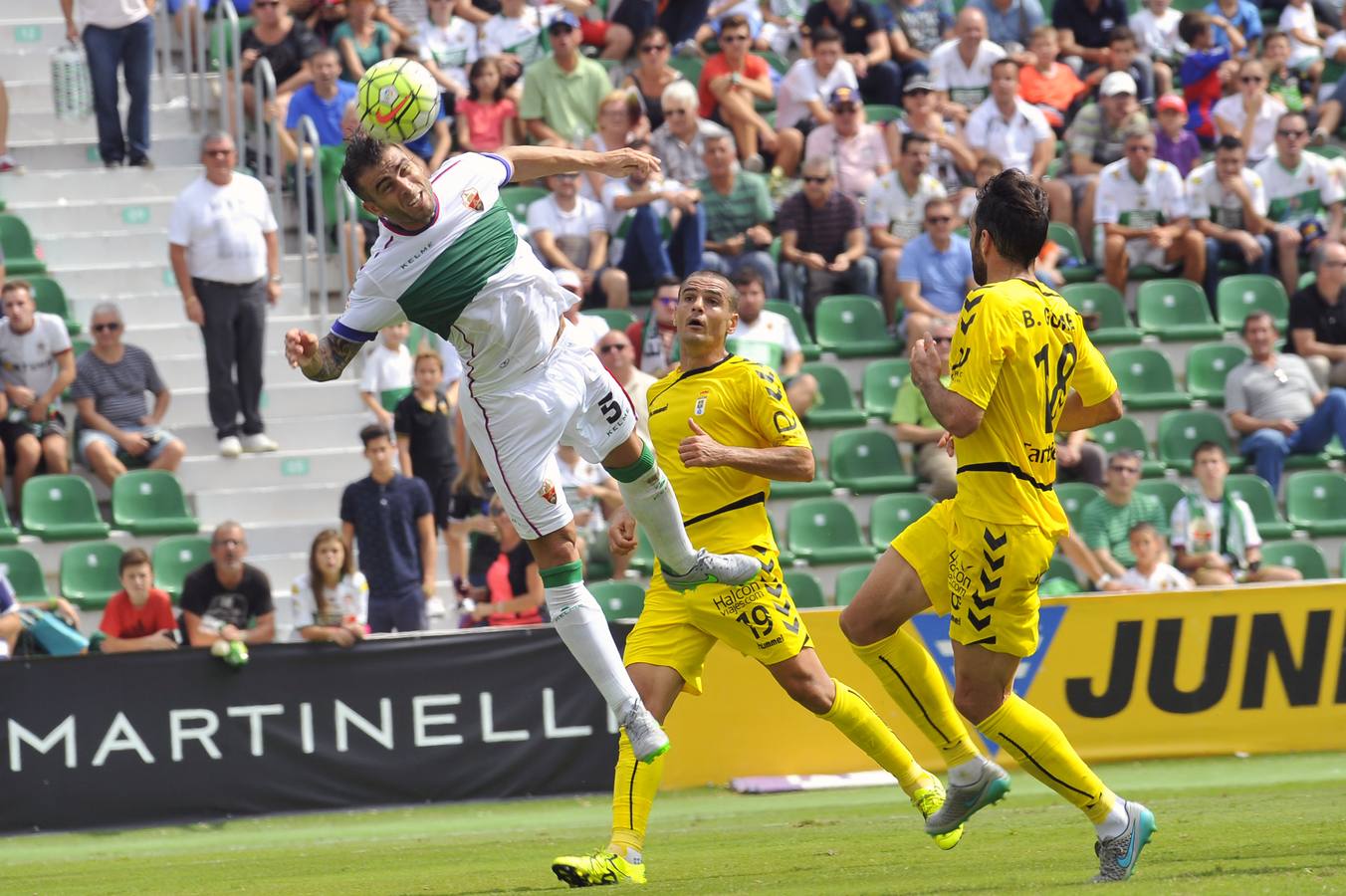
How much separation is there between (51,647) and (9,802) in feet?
3.94

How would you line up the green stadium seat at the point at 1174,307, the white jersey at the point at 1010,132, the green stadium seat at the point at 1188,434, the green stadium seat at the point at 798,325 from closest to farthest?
the green stadium seat at the point at 798,325 < the green stadium seat at the point at 1188,434 < the green stadium seat at the point at 1174,307 < the white jersey at the point at 1010,132

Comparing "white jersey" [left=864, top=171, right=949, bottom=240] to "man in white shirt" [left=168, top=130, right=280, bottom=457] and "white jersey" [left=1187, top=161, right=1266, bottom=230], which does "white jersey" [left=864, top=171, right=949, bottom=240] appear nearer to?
"white jersey" [left=1187, top=161, right=1266, bottom=230]

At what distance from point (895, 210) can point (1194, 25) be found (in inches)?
191

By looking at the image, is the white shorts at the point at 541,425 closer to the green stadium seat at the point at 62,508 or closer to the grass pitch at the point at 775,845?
the grass pitch at the point at 775,845

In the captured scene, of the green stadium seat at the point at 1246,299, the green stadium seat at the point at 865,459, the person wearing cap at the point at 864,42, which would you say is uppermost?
the person wearing cap at the point at 864,42

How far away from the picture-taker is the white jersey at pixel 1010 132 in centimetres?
1784

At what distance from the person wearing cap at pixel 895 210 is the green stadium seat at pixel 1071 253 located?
1.16m

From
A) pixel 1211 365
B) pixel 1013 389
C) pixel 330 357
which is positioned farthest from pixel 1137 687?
pixel 330 357

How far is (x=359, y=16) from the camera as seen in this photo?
17.5 m

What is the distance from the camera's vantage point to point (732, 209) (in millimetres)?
16609

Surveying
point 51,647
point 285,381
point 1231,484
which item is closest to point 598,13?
point 285,381

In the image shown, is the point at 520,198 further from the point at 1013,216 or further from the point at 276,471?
the point at 1013,216

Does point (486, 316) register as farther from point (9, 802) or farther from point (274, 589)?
point (274, 589)

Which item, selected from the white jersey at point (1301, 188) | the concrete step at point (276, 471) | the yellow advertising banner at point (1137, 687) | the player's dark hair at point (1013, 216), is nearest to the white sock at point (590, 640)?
the player's dark hair at point (1013, 216)
